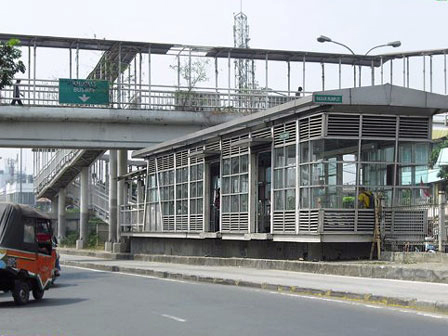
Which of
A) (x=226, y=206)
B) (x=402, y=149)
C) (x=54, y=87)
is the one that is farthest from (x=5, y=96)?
(x=402, y=149)

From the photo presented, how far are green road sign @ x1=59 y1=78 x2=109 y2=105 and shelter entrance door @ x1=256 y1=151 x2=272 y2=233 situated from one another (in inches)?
556

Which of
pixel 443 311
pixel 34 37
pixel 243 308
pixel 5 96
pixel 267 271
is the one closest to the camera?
pixel 443 311

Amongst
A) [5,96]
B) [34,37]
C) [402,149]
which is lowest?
[402,149]

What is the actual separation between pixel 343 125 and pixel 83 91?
19711 millimetres

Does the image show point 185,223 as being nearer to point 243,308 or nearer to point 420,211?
point 420,211

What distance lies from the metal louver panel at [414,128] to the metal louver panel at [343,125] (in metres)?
1.55

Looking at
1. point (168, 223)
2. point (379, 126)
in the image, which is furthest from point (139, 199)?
point (379, 126)

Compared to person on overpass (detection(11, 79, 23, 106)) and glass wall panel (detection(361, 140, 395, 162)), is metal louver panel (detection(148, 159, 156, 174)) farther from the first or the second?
glass wall panel (detection(361, 140, 395, 162))

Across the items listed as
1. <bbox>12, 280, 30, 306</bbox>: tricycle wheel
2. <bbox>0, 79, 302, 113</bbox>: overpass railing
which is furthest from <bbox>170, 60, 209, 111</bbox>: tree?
<bbox>12, 280, 30, 306</bbox>: tricycle wheel

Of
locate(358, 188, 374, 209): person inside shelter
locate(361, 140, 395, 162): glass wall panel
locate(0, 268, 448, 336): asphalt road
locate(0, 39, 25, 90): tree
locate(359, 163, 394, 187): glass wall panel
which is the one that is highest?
locate(0, 39, 25, 90): tree

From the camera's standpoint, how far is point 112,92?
138 feet

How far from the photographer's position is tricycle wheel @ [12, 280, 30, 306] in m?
15.8

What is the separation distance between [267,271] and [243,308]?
33.3ft

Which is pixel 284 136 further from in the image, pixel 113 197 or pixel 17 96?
pixel 113 197
